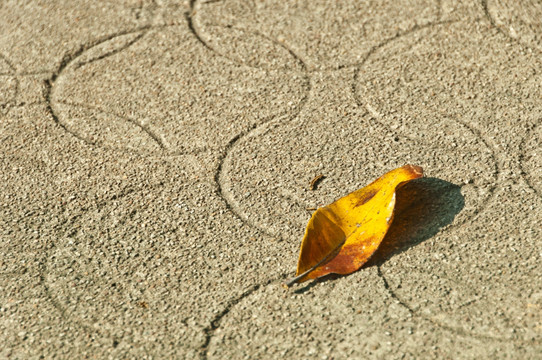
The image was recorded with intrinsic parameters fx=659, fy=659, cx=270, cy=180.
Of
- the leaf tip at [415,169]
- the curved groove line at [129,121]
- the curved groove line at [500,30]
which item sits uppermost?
the curved groove line at [500,30]

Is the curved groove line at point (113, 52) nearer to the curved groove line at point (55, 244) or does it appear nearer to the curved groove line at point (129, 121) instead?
the curved groove line at point (129, 121)

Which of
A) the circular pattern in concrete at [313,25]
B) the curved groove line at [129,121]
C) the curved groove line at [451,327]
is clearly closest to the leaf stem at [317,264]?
the curved groove line at [451,327]

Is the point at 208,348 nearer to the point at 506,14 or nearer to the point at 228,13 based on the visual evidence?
the point at 228,13

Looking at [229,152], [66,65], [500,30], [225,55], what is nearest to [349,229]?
[229,152]

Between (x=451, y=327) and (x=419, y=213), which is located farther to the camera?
(x=419, y=213)

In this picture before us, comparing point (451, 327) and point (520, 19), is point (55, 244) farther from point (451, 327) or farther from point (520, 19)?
point (520, 19)

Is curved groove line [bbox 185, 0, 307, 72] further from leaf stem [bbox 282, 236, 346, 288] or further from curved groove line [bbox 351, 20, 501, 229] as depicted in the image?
leaf stem [bbox 282, 236, 346, 288]
